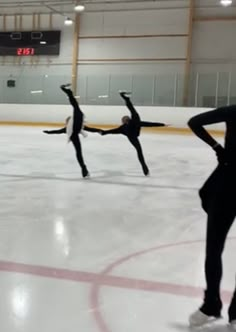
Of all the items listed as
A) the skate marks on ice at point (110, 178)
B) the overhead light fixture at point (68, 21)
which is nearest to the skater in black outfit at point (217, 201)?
the skate marks on ice at point (110, 178)

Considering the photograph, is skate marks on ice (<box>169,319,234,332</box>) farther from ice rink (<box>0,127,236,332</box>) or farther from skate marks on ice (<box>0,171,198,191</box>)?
skate marks on ice (<box>0,171,198,191</box>)

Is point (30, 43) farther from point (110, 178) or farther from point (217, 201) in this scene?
point (217, 201)

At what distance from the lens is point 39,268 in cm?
302

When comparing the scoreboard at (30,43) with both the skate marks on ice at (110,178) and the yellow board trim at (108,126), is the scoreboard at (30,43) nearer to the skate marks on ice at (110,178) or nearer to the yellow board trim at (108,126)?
the yellow board trim at (108,126)

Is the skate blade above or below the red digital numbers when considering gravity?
below

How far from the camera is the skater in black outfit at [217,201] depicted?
6.76 ft

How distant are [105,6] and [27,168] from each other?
1565cm

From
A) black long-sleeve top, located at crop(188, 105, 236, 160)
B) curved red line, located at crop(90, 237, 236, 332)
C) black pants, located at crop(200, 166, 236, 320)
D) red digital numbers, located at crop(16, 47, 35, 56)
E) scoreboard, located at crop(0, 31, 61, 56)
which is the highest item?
scoreboard, located at crop(0, 31, 61, 56)

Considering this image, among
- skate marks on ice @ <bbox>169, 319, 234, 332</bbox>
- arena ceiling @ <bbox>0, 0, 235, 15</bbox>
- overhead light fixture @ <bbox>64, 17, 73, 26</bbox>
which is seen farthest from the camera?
overhead light fixture @ <bbox>64, 17, 73, 26</bbox>

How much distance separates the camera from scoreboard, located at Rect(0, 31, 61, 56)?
22.5m

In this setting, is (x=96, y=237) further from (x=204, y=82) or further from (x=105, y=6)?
(x=105, y=6)

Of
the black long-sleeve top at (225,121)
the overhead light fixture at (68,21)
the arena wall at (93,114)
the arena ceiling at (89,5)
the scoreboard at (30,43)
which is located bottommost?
the arena wall at (93,114)

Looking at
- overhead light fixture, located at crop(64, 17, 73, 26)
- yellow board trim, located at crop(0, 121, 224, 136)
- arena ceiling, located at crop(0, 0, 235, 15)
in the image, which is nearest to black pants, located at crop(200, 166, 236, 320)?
yellow board trim, located at crop(0, 121, 224, 136)

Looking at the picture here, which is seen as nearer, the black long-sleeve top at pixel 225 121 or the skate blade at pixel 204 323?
the black long-sleeve top at pixel 225 121
